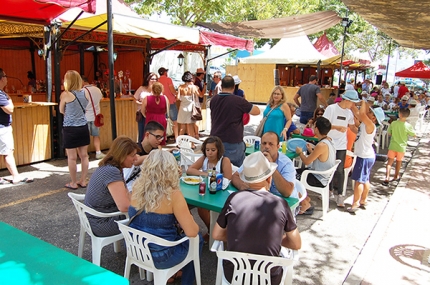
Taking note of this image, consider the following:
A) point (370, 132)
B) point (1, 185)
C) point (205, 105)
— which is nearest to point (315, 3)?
point (205, 105)

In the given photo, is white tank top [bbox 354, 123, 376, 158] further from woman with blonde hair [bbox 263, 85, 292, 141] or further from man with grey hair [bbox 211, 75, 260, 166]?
man with grey hair [bbox 211, 75, 260, 166]

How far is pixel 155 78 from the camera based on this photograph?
7.37 metres

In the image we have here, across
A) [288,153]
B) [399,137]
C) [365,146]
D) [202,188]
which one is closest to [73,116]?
[202,188]

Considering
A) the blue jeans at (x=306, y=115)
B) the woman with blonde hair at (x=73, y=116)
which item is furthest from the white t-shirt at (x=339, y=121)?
the woman with blonde hair at (x=73, y=116)

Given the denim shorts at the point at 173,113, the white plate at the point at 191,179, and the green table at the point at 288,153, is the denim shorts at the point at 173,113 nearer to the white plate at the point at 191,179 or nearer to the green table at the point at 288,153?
the green table at the point at 288,153

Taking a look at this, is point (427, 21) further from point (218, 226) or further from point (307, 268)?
point (218, 226)

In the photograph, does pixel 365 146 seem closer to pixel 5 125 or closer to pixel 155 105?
pixel 155 105

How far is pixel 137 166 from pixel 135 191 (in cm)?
104

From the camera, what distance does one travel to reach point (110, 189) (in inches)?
114

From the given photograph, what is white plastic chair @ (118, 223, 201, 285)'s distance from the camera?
246 cm

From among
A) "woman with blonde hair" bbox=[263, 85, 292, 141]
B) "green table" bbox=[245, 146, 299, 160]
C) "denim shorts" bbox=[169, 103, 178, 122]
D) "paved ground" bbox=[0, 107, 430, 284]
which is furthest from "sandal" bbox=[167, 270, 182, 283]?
"denim shorts" bbox=[169, 103, 178, 122]

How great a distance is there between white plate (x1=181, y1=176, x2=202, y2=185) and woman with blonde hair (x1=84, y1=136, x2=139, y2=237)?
Result: 2.21ft

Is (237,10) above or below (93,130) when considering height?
above

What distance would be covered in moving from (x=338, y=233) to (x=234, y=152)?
1614 mm
